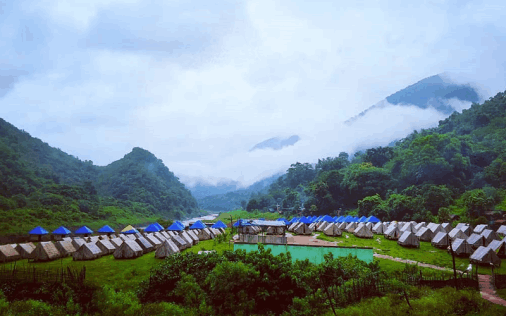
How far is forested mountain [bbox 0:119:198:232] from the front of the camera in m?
52.8

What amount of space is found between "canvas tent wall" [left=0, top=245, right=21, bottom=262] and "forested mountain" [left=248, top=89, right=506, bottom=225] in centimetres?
4846

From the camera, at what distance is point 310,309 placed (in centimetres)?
1481

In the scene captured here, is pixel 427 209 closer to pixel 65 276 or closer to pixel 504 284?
pixel 504 284

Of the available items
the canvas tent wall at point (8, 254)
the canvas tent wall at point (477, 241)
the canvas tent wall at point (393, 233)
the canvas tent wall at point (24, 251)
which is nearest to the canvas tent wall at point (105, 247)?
the canvas tent wall at point (24, 251)

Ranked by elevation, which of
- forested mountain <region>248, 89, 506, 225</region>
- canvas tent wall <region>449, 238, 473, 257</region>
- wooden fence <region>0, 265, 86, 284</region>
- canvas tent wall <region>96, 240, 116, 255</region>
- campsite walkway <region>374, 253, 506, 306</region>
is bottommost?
campsite walkway <region>374, 253, 506, 306</region>

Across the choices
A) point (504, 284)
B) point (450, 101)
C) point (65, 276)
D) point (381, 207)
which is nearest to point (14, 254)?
point (65, 276)

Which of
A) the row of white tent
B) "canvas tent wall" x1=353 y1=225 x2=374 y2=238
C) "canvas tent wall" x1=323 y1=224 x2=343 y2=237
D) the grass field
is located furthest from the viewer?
"canvas tent wall" x1=323 y1=224 x2=343 y2=237

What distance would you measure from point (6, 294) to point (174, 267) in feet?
32.1

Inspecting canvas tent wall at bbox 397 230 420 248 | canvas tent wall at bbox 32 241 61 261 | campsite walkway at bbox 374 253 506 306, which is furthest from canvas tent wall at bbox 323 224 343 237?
canvas tent wall at bbox 32 241 61 261

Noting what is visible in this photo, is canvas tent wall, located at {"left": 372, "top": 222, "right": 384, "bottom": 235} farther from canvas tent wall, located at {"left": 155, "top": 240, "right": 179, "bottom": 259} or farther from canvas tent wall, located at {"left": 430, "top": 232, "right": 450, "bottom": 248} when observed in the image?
canvas tent wall, located at {"left": 155, "top": 240, "right": 179, "bottom": 259}

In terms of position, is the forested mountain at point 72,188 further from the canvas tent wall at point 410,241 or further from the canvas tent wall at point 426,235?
the canvas tent wall at point 426,235

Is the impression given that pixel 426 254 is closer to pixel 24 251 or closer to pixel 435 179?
pixel 24 251

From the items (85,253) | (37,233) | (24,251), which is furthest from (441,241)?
(37,233)

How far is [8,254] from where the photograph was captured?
2508 cm
